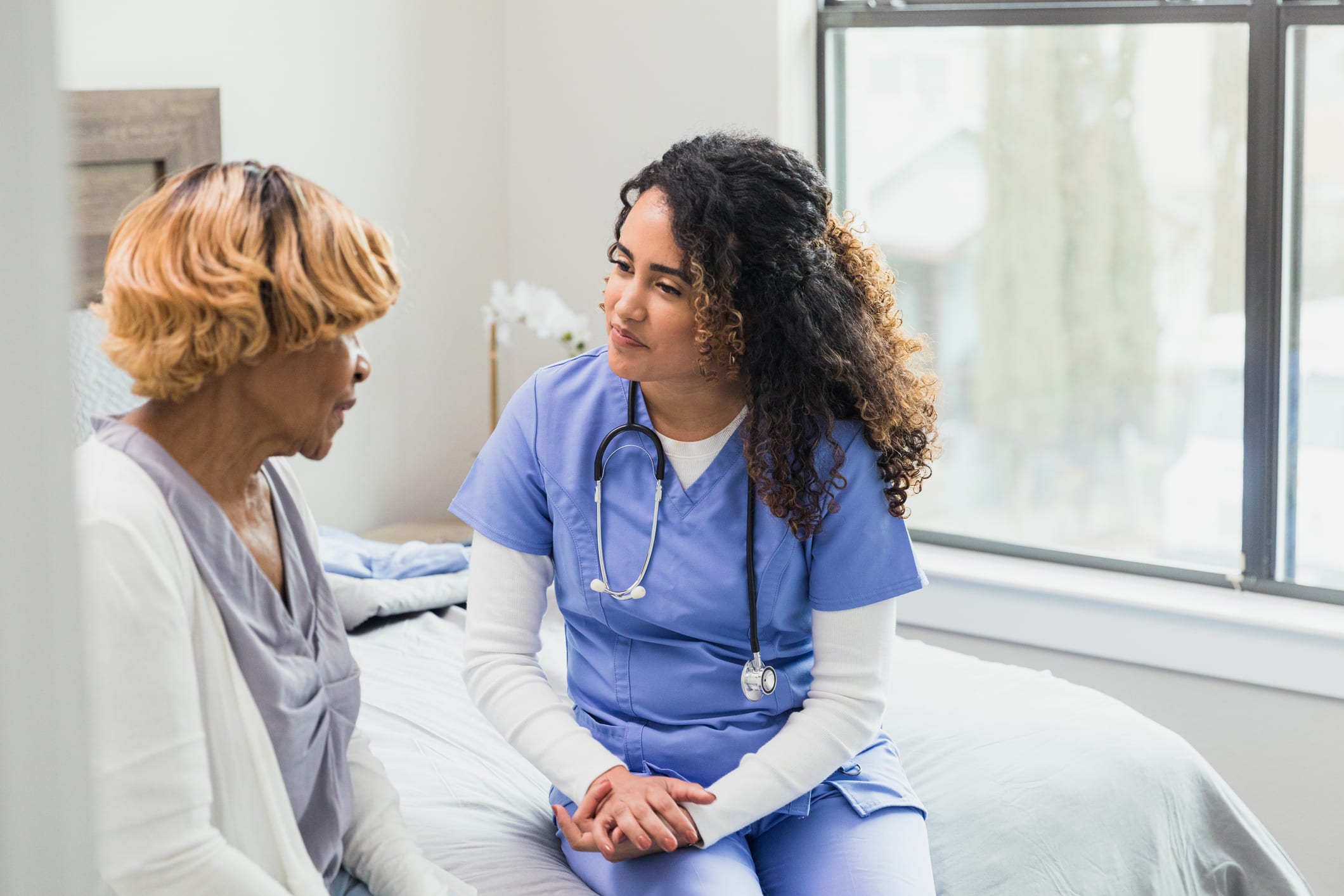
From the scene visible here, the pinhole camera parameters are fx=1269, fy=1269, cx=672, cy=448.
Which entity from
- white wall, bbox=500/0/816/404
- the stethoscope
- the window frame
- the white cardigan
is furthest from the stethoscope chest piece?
white wall, bbox=500/0/816/404

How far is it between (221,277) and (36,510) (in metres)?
0.37

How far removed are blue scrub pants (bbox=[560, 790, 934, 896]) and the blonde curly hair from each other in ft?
2.36

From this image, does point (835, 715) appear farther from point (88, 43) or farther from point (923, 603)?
point (88, 43)

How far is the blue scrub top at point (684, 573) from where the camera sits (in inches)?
53.4

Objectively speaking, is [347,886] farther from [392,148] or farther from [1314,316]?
[392,148]

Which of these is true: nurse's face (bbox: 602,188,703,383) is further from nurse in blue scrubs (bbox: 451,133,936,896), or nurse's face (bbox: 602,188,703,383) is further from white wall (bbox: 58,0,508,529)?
white wall (bbox: 58,0,508,529)

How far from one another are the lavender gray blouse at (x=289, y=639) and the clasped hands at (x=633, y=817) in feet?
1.19

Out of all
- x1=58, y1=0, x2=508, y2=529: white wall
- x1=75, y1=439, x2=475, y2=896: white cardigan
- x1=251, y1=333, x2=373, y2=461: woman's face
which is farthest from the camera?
x1=58, y1=0, x2=508, y2=529: white wall

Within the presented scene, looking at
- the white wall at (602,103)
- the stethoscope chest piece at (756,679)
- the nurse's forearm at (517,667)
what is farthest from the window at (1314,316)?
the nurse's forearm at (517,667)

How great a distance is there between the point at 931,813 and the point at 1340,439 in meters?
1.33

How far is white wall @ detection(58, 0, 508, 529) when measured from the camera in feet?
8.30

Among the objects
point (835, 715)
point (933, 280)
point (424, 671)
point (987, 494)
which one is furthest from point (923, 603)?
point (835, 715)

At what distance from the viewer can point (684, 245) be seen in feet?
4.36

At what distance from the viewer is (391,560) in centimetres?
228
